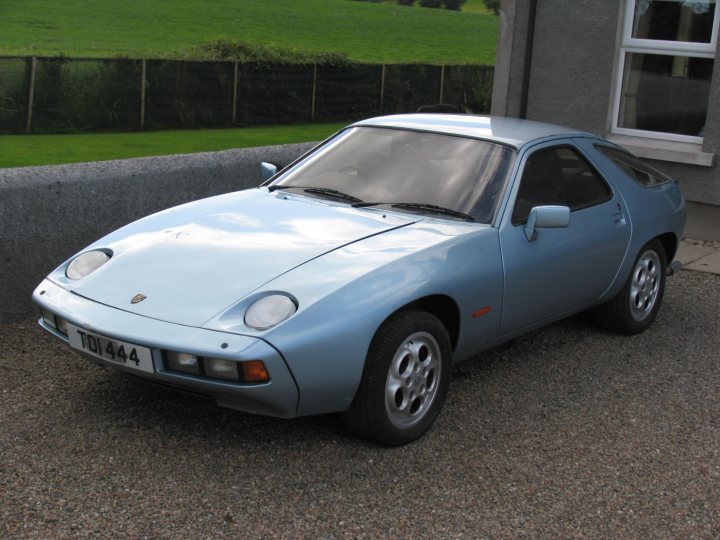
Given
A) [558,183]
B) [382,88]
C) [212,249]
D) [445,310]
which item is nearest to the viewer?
[212,249]

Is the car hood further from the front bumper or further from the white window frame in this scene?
the white window frame

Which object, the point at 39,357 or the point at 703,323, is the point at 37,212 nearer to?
the point at 39,357

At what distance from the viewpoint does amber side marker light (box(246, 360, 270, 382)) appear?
3.80 meters

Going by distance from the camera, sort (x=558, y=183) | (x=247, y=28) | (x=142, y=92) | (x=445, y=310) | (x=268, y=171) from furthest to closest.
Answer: (x=247, y=28) → (x=142, y=92) → (x=268, y=171) → (x=558, y=183) → (x=445, y=310)

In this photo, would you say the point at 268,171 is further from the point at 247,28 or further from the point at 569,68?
the point at 247,28

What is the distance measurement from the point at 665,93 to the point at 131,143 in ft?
39.9

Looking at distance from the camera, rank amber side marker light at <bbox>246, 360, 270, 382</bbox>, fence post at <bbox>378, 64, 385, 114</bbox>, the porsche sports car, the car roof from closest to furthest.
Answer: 1. amber side marker light at <bbox>246, 360, 270, 382</bbox>
2. the porsche sports car
3. the car roof
4. fence post at <bbox>378, 64, 385, 114</bbox>

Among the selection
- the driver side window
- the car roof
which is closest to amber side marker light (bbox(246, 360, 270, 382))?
the driver side window

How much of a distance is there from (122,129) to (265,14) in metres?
29.1

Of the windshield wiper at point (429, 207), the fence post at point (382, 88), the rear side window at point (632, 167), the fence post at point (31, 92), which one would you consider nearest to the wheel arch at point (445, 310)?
the windshield wiper at point (429, 207)

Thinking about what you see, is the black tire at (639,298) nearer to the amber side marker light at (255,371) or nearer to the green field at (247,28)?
the amber side marker light at (255,371)

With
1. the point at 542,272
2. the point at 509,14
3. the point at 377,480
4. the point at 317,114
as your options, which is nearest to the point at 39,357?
the point at 377,480

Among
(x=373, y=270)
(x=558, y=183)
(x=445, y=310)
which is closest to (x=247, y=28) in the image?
(x=558, y=183)

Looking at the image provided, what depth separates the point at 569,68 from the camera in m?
9.96
